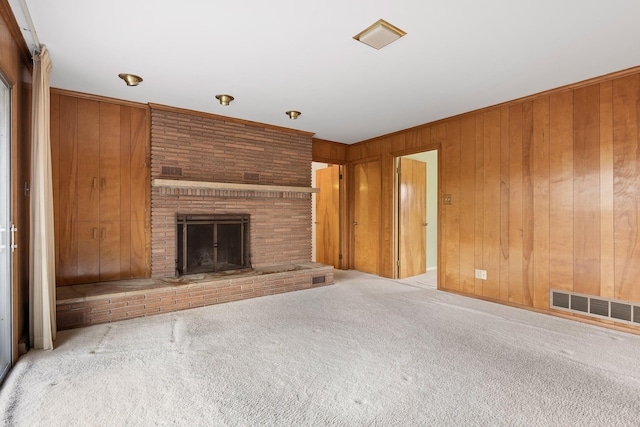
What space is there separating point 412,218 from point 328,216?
63.8 inches

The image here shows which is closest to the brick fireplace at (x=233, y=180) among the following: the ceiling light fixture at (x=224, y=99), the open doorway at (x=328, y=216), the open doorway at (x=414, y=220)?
the ceiling light fixture at (x=224, y=99)

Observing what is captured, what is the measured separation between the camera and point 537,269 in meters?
3.46

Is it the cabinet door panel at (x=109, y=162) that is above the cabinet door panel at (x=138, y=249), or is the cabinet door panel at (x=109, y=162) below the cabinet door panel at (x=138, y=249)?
above

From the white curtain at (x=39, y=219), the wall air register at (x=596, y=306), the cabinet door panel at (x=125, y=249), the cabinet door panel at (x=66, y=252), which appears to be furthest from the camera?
the cabinet door panel at (x=125, y=249)

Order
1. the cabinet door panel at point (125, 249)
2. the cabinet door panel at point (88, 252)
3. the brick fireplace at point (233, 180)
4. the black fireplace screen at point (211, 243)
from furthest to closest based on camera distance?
the black fireplace screen at point (211, 243), the brick fireplace at point (233, 180), the cabinet door panel at point (125, 249), the cabinet door panel at point (88, 252)

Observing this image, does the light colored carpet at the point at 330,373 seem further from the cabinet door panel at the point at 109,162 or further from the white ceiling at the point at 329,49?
the white ceiling at the point at 329,49

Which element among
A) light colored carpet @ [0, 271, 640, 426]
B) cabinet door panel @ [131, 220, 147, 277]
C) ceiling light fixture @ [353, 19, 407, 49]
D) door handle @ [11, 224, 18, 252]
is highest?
ceiling light fixture @ [353, 19, 407, 49]

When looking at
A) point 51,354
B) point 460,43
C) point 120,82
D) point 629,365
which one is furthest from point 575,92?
point 51,354

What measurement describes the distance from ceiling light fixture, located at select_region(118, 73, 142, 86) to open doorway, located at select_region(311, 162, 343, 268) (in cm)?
362

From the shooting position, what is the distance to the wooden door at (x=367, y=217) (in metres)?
5.43

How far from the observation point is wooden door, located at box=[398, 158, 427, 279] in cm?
520

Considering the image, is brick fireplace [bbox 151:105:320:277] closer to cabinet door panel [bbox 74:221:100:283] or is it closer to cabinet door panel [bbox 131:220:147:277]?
cabinet door panel [bbox 131:220:147:277]

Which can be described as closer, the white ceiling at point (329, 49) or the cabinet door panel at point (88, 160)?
the white ceiling at point (329, 49)

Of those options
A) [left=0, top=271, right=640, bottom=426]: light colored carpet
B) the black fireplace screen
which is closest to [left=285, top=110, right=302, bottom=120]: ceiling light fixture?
the black fireplace screen
